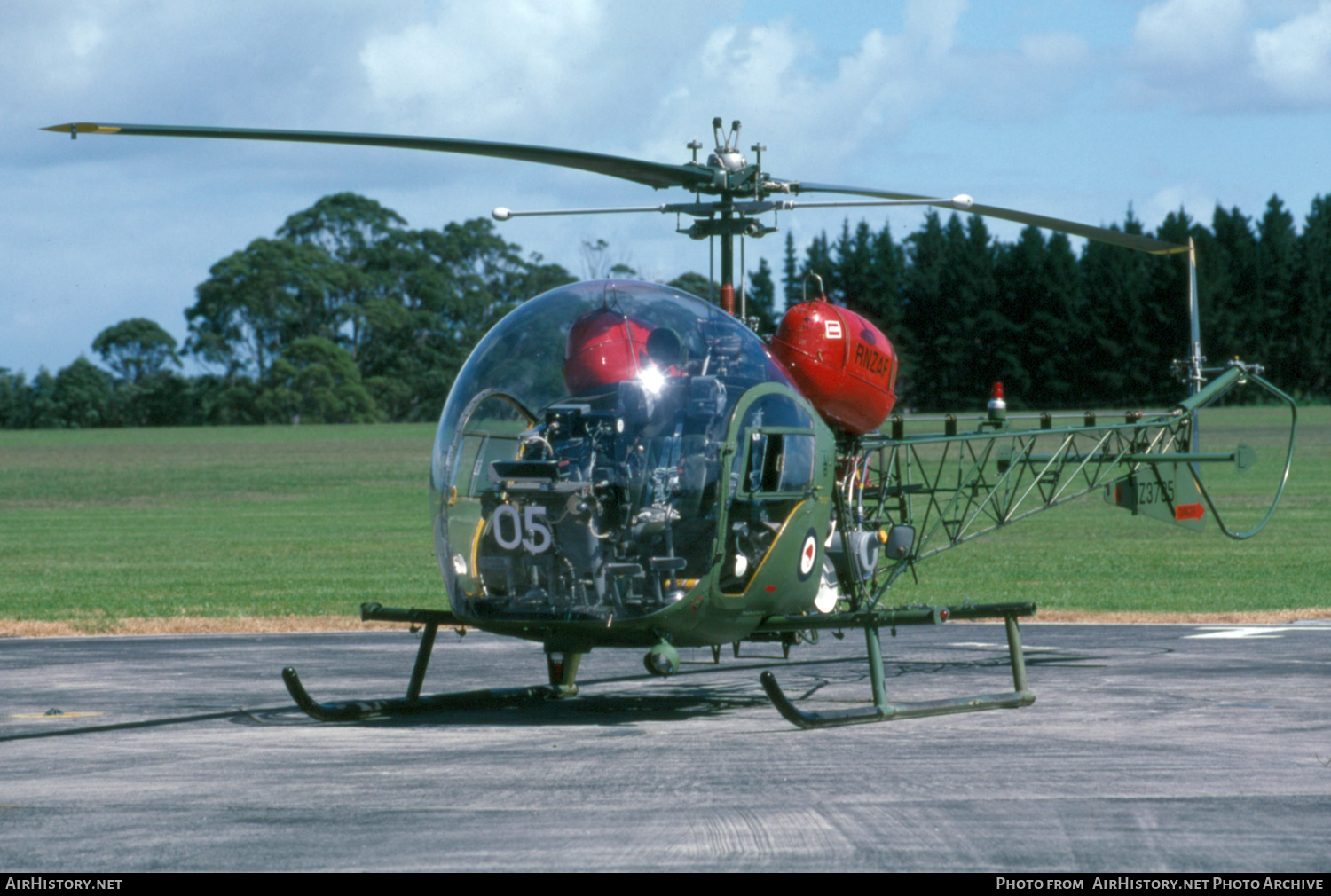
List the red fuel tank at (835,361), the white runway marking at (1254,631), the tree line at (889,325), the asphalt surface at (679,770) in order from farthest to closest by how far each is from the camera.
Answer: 1. the tree line at (889,325)
2. the white runway marking at (1254,631)
3. the red fuel tank at (835,361)
4. the asphalt surface at (679,770)

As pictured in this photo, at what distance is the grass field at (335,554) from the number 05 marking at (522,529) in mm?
8032

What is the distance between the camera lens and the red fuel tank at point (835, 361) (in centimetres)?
1094

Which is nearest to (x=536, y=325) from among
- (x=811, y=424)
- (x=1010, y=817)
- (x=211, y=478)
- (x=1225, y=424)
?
(x=811, y=424)

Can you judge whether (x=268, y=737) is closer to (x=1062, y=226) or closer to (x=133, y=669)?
(x=133, y=669)

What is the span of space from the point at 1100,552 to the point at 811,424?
17.2 m

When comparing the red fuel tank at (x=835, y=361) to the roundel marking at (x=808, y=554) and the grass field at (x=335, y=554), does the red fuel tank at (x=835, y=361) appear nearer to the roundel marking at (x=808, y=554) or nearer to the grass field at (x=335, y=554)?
the roundel marking at (x=808, y=554)

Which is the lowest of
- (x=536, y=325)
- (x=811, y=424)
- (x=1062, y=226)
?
(x=811, y=424)

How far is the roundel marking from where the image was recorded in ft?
33.3

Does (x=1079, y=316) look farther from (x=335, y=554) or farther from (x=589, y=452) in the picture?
(x=589, y=452)

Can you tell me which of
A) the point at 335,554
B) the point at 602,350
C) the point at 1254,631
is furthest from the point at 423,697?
the point at 335,554

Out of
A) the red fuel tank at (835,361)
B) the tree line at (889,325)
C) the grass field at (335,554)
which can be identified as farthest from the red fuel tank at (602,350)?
the tree line at (889,325)

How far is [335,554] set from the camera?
27250 mm

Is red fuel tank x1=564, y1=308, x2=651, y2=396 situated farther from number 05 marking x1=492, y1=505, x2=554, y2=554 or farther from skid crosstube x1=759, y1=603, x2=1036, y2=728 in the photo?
skid crosstube x1=759, y1=603, x2=1036, y2=728
